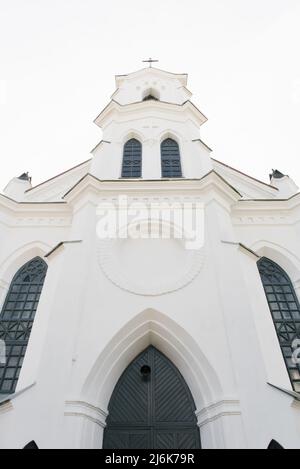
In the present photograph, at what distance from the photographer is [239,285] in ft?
27.8

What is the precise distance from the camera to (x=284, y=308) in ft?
33.6

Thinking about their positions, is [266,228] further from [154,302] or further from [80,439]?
[80,439]

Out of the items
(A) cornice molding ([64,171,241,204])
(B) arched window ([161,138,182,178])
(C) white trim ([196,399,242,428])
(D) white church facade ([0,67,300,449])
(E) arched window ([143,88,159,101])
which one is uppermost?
(E) arched window ([143,88,159,101])

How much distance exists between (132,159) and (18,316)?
7622 millimetres

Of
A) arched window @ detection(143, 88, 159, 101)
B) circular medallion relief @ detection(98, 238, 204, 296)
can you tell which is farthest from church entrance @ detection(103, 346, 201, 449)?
arched window @ detection(143, 88, 159, 101)

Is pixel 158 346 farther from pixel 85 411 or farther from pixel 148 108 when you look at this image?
pixel 148 108

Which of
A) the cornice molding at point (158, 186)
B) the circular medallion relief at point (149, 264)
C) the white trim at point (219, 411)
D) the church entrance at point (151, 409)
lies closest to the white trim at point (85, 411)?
the church entrance at point (151, 409)

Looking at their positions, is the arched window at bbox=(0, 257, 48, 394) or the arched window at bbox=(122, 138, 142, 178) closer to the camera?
the arched window at bbox=(0, 257, 48, 394)

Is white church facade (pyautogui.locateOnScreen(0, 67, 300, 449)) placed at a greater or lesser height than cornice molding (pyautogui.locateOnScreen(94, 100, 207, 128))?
lesser

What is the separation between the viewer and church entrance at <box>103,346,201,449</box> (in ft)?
23.7

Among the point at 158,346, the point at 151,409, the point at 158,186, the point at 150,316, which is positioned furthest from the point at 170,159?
the point at 151,409

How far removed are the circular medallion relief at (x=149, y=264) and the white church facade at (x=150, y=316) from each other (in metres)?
0.04

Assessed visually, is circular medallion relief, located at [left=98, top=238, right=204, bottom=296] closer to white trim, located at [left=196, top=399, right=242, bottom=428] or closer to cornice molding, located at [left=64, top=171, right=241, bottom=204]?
cornice molding, located at [left=64, top=171, right=241, bottom=204]

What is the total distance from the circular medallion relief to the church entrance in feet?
6.21
